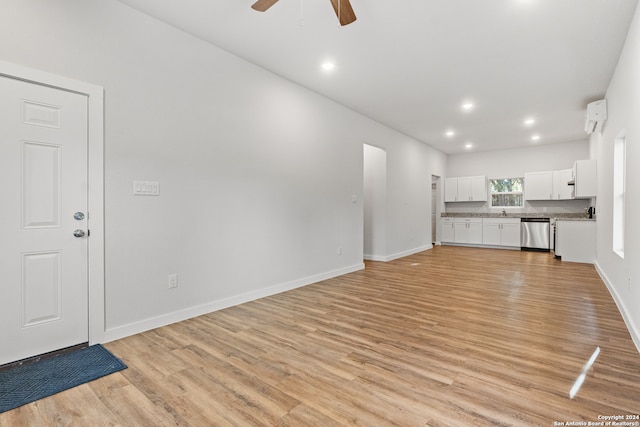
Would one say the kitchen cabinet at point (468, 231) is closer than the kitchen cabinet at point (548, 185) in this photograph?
No

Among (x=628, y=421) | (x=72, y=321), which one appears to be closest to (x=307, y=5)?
(x=72, y=321)

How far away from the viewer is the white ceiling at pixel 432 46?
2.80 m

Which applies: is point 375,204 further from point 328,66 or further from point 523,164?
point 523,164

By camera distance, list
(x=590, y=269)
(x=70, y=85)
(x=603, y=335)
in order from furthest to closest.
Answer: (x=590, y=269)
(x=603, y=335)
(x=70, y=85)

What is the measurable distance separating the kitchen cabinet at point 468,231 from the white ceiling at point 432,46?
4.18 m

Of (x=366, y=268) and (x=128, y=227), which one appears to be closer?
(x=128, y=227)

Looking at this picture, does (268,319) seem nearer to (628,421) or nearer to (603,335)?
(628,421)

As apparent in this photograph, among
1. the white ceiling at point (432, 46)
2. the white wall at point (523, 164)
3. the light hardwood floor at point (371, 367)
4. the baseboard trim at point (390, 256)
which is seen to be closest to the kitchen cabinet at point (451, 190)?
the white wall at point (523, 164)

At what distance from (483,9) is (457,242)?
300 inches

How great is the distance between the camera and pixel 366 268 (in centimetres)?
586

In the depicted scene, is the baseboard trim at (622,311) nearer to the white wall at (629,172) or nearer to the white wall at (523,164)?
the white wall at (629,172)

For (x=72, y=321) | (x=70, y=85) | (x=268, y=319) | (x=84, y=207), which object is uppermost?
(x=70, y=85)

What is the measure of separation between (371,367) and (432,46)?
320cm

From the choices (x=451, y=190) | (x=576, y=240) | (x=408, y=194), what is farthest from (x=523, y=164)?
(x=408, y=194)
